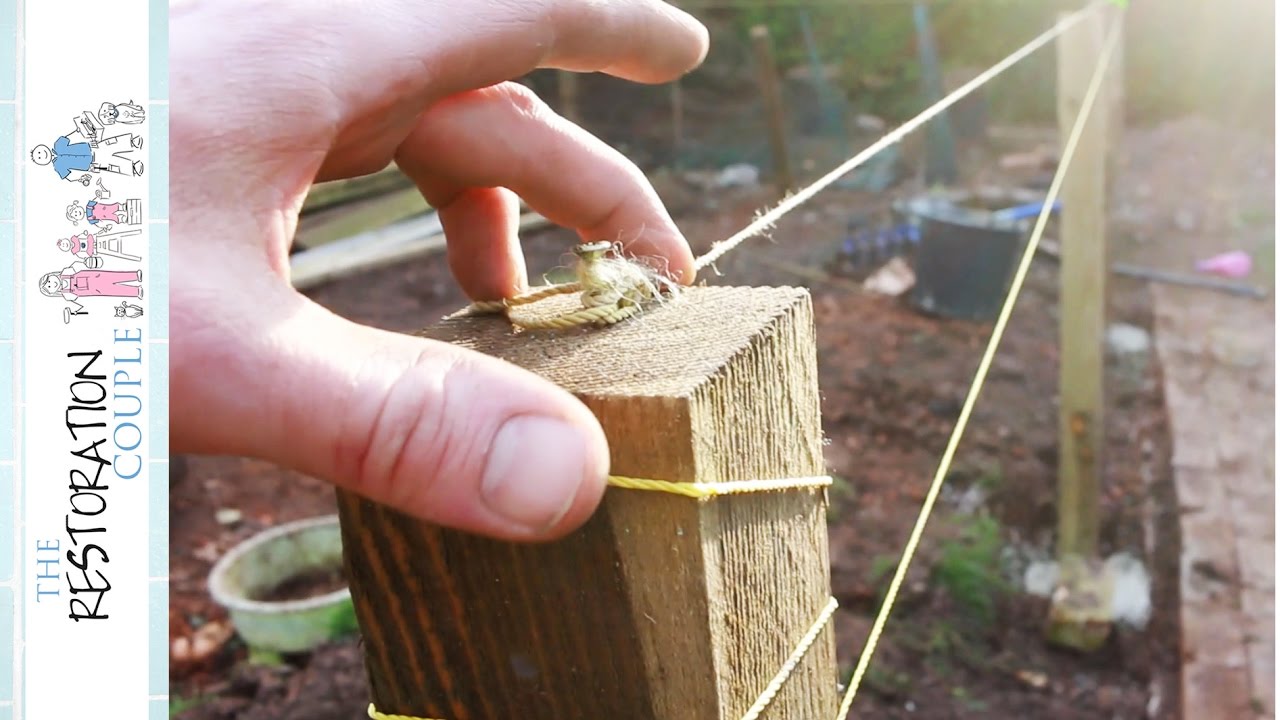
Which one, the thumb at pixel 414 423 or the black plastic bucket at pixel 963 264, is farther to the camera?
the black plastic bucket at pixel 963 264

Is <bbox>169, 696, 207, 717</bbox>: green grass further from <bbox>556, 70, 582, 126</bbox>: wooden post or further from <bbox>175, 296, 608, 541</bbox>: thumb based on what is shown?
<bbox>556, 70, 582, 126</bbox>: wooden post

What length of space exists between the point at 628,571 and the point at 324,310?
200 mm

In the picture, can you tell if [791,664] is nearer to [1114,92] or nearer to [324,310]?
[324,310]

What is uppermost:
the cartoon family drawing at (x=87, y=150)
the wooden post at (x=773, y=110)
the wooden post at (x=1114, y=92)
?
the cartoon family drawing at (x=87, y=150)

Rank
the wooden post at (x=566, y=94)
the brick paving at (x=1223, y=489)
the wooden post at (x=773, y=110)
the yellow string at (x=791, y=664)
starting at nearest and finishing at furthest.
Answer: the yellow string at (x=791, y=664) < the brick paving at (x=1223, y=489) < the wooden post at (x=773, y=110) < the wooden post at (x=566, y=94)

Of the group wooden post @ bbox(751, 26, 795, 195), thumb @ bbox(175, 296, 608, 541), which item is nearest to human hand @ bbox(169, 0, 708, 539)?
thumb @ bbox(175, 296, 608, 541)

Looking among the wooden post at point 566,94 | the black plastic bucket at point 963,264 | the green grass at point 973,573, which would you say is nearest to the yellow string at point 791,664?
the green grass at point 973,573

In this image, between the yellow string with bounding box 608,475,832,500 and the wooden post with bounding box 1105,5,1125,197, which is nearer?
the yellow string with bounding box 608,475,832,500

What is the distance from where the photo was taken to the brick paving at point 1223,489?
2260 millimetres

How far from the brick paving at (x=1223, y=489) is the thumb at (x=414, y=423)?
6.80ft

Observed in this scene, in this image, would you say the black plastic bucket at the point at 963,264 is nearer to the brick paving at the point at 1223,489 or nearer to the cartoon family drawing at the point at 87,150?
the brick paving at the point at 1223,489

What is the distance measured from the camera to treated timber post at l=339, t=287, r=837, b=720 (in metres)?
0.54

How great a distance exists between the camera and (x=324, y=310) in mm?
579

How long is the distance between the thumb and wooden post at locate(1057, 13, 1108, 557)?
80.7 inches
